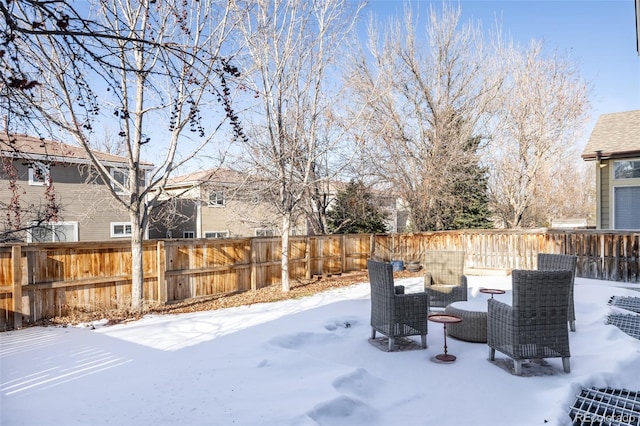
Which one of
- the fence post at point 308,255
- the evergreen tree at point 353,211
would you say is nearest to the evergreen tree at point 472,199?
the evergreen tree at point 353,211

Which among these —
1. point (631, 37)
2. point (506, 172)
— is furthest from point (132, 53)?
point (506, 172)

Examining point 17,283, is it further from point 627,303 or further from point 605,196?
point 605,196

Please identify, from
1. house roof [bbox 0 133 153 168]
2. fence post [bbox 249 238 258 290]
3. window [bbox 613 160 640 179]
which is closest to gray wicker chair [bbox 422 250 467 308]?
fence post [bbox 249 238 258 290]

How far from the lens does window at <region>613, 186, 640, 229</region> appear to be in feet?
35.8

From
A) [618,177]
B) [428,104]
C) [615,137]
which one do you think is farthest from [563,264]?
[428,104]

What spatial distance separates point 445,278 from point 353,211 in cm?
775

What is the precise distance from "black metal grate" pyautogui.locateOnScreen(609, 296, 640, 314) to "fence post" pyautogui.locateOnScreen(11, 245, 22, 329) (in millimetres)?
9729

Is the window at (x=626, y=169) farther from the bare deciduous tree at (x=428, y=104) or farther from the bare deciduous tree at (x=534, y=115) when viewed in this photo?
the bare deciduous tree at (x=534, y=115)

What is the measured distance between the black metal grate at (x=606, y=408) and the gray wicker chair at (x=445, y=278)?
3256mm

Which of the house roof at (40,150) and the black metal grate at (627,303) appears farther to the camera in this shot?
the black metal grate at (627,303)

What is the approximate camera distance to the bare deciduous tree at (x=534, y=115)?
55.2ft

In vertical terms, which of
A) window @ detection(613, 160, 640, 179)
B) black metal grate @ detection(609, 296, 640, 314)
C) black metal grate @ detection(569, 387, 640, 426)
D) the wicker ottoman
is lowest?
black metal grate @ detection(609, 296, 640, 314)

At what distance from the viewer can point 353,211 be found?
15.2 metres

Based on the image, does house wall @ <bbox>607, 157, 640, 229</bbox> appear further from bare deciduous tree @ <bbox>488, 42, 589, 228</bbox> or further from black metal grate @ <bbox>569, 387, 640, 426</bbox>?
black metal grate @ <bbox>569, 387, 640, 426</bbox>
